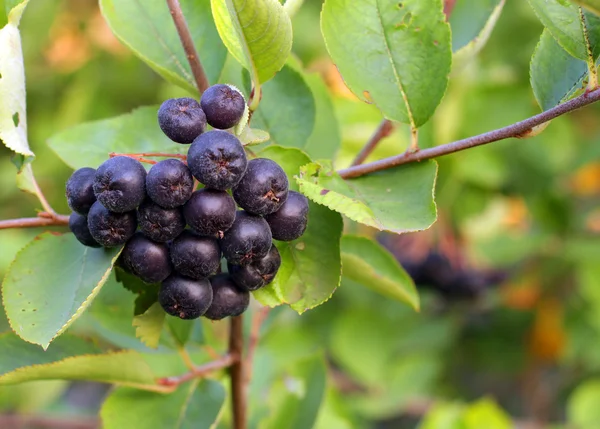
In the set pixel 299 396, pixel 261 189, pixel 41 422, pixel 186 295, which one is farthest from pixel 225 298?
pixel 41 422

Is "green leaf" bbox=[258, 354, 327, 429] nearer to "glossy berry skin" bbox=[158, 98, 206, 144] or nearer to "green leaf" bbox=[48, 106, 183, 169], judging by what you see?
"green leaf" bbox=[48, 106, 183, 169]

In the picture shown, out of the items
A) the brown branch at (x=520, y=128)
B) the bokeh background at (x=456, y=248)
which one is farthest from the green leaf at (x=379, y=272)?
the bokeh background at (x=456, y=248)

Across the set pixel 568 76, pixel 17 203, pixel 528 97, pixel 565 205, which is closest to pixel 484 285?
pixel 565 205

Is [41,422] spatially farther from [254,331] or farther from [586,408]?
[586,408]

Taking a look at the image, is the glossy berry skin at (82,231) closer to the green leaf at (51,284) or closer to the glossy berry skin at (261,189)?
the green leaf at (51,284)

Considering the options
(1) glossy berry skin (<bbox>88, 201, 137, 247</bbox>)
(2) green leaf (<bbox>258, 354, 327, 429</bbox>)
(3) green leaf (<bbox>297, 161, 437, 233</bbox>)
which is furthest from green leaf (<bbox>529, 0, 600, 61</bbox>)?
(2) green leaf (<bbox>258, 354, 327, 429</bbox>)
